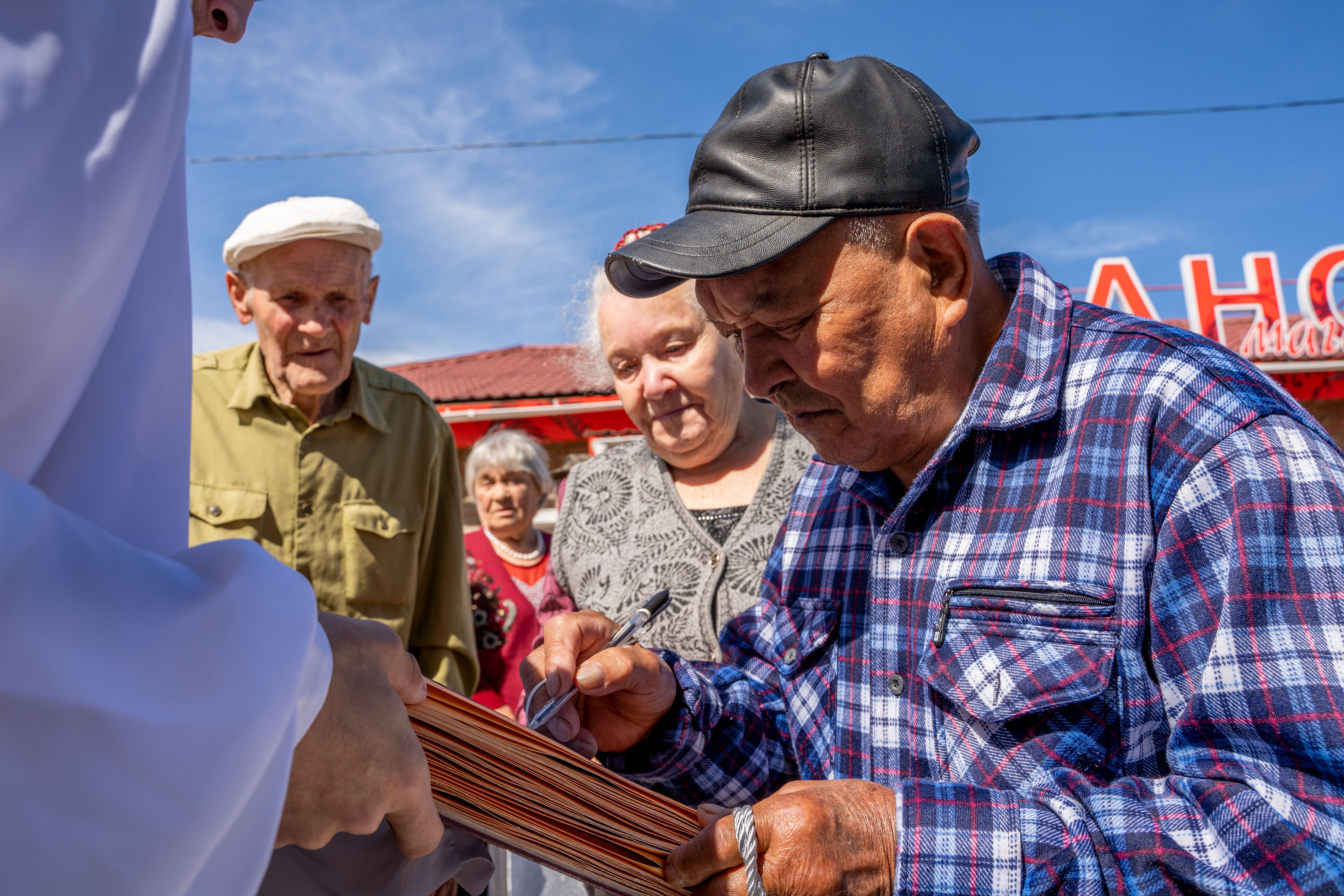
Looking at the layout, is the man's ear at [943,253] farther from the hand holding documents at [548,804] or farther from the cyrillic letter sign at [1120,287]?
the cyrillic letter sign at [1120,287]

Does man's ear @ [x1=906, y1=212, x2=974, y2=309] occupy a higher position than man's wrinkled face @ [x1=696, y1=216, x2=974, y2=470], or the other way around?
man's ear @ [x1=906, y1=212, x2=974, y2=309]

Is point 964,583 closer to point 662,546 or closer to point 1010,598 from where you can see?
point 1010,598

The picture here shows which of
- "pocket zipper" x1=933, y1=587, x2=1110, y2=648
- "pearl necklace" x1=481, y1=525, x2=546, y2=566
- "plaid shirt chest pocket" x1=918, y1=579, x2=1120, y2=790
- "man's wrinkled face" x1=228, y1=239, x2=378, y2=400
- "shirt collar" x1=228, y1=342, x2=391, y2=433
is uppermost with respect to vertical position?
"man's wrinkled face" x1=228, y1=239, x2=378, y2=400

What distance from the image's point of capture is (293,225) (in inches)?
130

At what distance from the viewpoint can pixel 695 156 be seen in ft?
5.98

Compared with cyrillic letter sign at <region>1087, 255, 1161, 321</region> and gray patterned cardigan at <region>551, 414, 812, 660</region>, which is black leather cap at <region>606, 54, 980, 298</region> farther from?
cyrillic letter sign at <region>1087, 255, 1161, 321</region>

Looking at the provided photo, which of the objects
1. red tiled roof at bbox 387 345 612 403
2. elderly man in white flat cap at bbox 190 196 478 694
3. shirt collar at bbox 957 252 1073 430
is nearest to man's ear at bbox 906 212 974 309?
shirt collar at bbox 957 252 1073 430

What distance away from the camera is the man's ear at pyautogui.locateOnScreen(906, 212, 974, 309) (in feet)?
5.41

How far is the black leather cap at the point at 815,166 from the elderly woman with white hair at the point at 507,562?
202 cm

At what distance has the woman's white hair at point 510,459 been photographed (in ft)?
16.4

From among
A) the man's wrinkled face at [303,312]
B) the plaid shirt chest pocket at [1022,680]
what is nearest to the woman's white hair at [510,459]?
the man's wrinkled face at [303,312]

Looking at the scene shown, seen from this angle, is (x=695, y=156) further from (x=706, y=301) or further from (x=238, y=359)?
(x=238, y=359)

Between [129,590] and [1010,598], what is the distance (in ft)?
4.12

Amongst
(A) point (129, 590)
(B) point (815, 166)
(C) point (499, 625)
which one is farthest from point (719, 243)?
(C) point (499, 625)
